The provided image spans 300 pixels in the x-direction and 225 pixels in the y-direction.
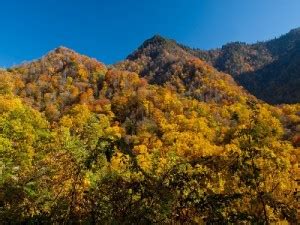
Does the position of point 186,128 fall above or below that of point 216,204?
above

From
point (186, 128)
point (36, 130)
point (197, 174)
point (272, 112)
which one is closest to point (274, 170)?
point (197, 174)

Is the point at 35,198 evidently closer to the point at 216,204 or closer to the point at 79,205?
the point at 79,205

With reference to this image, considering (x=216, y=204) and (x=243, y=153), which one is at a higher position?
(x=243, y=153)

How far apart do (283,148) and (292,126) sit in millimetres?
50271

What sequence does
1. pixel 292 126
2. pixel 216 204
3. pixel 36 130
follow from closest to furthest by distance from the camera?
1. pixel 216 204
2. pixel 36 130
3. pixel 292 126

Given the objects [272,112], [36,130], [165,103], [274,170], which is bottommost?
[274,170]

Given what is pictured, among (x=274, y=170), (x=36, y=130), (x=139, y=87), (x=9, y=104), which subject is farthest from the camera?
(x=139, y=87)

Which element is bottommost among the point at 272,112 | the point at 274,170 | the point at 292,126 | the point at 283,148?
the point at 274,170

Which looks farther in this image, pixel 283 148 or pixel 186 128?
pixel 186 128

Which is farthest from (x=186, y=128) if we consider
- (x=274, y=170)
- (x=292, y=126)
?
(x=274, y=170)

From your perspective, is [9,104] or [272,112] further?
[272,112]

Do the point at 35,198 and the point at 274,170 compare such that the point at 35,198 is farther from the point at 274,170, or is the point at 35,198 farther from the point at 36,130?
the point at 36,130

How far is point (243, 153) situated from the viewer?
9320 millimetres

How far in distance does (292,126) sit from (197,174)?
14355 cm
